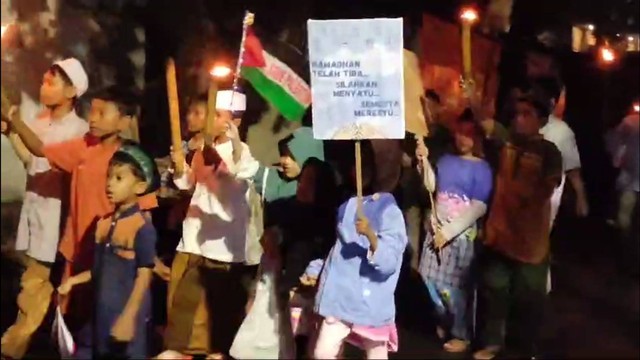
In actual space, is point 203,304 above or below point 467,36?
below

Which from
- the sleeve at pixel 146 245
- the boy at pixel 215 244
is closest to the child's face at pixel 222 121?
the boy at pixel 215 244

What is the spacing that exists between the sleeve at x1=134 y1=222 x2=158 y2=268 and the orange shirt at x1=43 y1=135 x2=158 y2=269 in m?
0.02

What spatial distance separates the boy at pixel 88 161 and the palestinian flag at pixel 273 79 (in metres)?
0.11

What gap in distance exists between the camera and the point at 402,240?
0.81 meters

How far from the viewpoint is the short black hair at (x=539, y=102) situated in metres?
0.82

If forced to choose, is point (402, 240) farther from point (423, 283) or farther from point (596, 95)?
point (596, 95)

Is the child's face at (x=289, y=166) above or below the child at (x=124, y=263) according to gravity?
above

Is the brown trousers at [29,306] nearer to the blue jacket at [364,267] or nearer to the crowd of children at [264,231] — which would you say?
the crowd of children at [264,231]

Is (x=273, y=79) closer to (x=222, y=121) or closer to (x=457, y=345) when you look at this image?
(x=222, y=121)

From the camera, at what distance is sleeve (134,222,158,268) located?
0.83m

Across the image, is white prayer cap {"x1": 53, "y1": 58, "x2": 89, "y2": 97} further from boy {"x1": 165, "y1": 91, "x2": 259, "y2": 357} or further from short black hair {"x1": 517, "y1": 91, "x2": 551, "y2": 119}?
short black hair {"x1": 517, "y1": 91, "x2": 551, "y2": 119}

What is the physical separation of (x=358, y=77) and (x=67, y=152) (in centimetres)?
28

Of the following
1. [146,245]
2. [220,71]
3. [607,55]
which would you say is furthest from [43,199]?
[607,55]

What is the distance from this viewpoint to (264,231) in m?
0.82
